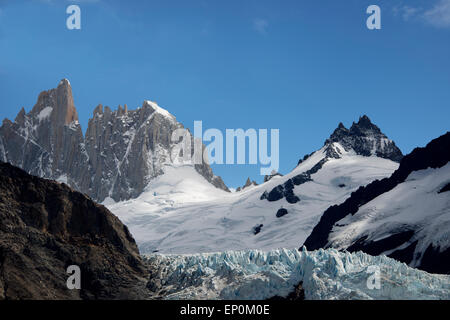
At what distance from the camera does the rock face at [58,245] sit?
5049 inches

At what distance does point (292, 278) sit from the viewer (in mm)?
126375

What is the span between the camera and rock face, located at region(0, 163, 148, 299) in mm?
128250

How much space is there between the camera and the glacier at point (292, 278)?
117312 millimetres

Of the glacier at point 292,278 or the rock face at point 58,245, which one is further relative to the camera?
the rock face at point 58,245

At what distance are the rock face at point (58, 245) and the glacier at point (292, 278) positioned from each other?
6.91m

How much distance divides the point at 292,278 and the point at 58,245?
40.3m

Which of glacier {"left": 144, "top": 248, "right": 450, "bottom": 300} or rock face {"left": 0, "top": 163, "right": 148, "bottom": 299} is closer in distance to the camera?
glacier {"left": 144, "top": 248, "right": 450, "bottom": 300}

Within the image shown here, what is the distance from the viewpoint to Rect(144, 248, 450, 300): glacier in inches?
4619

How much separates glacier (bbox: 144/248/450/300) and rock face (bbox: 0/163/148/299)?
22.7 feet
